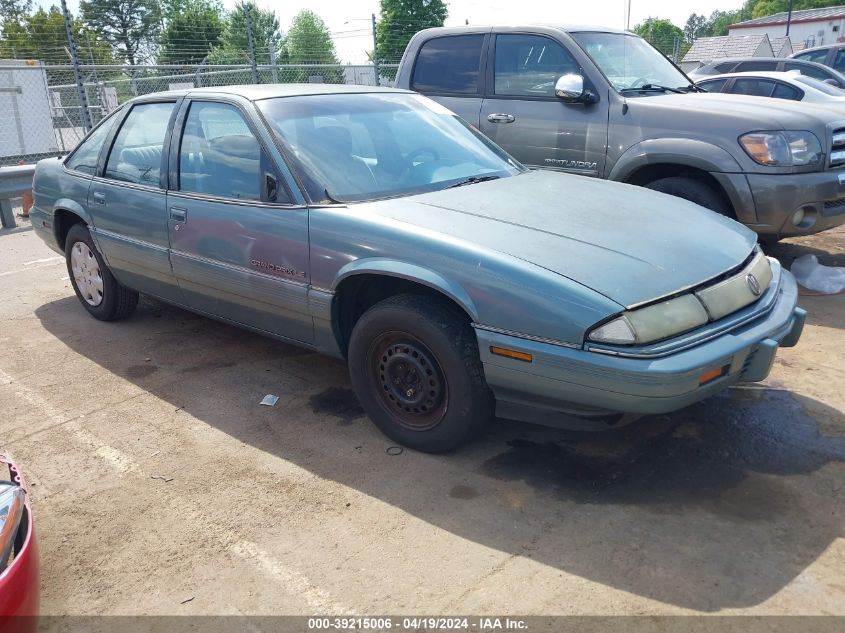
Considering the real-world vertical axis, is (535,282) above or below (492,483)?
above

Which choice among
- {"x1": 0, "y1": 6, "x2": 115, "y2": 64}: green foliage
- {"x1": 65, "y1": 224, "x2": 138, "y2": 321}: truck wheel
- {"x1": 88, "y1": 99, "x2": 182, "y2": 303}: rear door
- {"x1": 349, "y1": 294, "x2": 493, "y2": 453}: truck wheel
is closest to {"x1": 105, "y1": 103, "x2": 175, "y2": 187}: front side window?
{"x1": 88, "y1": 99, "x2": 182, "y2": 303}: rear door

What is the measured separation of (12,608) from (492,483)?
185cm

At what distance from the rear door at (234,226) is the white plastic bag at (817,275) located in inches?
159

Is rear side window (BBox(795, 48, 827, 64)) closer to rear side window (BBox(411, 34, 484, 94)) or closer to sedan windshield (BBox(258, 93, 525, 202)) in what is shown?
rear side window (BBox(411, 34, 484, 94))

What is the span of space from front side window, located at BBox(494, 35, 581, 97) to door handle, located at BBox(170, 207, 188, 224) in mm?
3162

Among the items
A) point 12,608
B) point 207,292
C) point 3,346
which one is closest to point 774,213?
point 207,292

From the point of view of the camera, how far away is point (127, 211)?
4.57m

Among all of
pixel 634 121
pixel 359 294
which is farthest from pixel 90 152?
pixel 634 121

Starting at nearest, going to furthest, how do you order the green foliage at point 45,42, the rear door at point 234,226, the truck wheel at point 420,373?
the truck wheel at point 420,373 < the rear door at point 234,226 < the green foliage at point 45,42

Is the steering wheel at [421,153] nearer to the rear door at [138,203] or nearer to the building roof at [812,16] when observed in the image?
the rear door at [138,203]

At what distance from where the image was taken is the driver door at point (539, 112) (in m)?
→ 5.71

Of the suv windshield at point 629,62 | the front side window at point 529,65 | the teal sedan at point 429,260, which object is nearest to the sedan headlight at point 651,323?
the teal sedan at point 429,260

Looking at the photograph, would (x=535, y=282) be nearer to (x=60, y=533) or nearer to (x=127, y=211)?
(x=60, y=533)

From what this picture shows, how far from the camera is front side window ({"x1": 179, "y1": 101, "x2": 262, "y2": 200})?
384 centimetres
